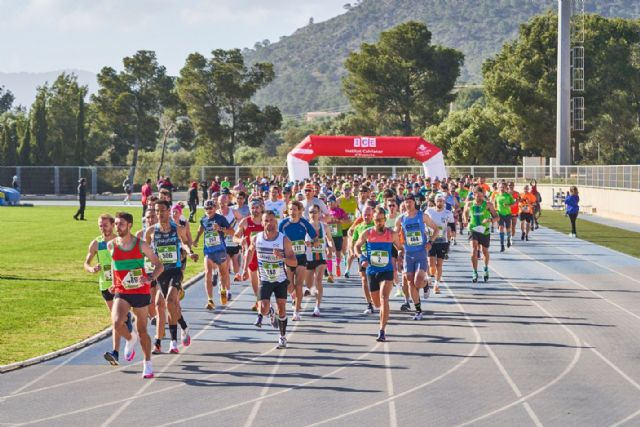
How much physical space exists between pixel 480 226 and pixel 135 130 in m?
73.2

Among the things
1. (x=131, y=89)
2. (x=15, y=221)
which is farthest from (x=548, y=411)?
(x=131, y=89)

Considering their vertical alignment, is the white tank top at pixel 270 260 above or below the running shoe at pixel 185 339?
above

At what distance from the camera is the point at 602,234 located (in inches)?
1487

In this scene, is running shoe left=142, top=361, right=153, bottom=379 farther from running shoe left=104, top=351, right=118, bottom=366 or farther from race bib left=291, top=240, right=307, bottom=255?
race bib left=291, top=240, right=307, bottom=255

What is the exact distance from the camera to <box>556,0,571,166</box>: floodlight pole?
207ft

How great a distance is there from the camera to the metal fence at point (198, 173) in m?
62.4

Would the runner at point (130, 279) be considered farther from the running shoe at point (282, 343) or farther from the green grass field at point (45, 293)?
the running shoe at point (282, 343)

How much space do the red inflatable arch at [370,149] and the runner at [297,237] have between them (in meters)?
37.0

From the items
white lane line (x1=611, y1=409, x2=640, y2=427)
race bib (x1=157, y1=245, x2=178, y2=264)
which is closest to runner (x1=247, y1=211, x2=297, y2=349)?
race bib (x1=157, y1=245, x2=178, y2=264)

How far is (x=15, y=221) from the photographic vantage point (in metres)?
44.6

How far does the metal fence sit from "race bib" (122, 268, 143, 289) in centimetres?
4826

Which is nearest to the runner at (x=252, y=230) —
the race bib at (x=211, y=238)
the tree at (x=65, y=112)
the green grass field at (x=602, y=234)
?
the race bib at (x=211, y=238)

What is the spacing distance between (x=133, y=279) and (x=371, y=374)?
2927 millimetres

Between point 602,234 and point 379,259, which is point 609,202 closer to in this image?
point 602,234
